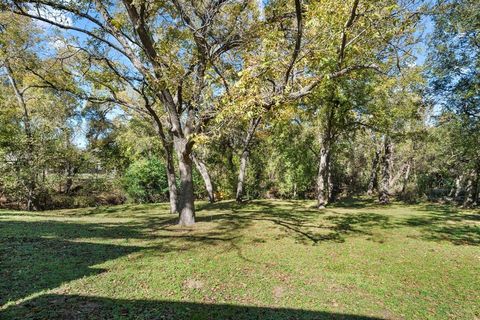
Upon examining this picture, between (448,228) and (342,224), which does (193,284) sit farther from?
(448,228)

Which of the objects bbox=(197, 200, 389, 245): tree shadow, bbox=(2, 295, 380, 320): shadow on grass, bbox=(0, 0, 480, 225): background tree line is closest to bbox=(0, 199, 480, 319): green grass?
bbox=(2, 295, 380, 320): shadow on grass

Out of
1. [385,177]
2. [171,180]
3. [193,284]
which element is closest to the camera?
[193,284]

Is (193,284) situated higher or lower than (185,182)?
lower

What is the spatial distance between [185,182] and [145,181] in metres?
13.0

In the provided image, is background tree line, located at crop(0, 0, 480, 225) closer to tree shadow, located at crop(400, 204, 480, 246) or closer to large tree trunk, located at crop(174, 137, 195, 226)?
large tree trunk, located at crop(174, 137, 195, 226)

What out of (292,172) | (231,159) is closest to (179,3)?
(231,159)

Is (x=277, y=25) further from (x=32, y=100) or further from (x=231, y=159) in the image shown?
(x=32, y=100)

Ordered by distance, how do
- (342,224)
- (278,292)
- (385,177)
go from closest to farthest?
(278,292), (342,224), (385,177)

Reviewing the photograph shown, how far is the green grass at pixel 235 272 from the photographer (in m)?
4.90

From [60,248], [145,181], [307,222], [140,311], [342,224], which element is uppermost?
[145,181]

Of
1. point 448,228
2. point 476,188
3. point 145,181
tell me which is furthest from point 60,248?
point 476,188

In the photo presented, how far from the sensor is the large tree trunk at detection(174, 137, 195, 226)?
413 inches

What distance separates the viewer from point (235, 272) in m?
6.51

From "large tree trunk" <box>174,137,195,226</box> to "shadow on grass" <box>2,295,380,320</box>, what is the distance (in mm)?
5739
